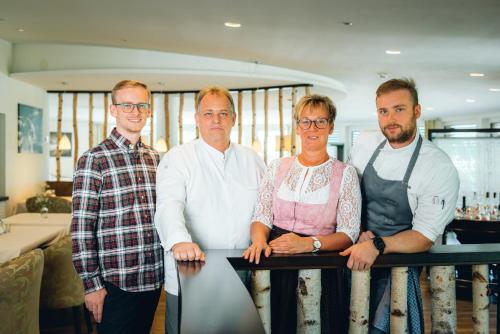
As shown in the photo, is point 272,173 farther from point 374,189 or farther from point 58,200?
point 58,200

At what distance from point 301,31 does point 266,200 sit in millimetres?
4507

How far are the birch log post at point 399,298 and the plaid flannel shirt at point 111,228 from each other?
43.5 inches

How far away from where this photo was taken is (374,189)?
6.59 feet

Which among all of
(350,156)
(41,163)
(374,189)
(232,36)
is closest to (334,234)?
(374,189)

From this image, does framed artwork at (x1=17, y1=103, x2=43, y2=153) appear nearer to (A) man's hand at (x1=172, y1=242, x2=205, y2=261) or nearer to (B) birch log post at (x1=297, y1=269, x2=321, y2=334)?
(A) man's hand at (x1=172, y1=242, x2=205, y2=261)

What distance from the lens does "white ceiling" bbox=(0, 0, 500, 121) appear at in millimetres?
5074

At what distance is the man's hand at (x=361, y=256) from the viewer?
5.30 ft

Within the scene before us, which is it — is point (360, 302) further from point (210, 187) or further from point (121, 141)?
point (121, 141)

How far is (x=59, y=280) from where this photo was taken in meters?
3.62

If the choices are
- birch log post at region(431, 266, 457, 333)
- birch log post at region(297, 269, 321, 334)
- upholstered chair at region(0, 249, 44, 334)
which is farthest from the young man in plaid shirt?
birch log post at region(431, 266, 457, 333)

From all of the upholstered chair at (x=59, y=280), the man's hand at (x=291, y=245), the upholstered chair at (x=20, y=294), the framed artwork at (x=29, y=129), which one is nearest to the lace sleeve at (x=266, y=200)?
the man's hand at (x=291, y=245)

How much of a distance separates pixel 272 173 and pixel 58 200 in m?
5.56

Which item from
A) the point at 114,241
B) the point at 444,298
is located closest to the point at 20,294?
the point at 114,241

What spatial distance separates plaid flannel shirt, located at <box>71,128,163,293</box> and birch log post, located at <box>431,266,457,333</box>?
123 cm
